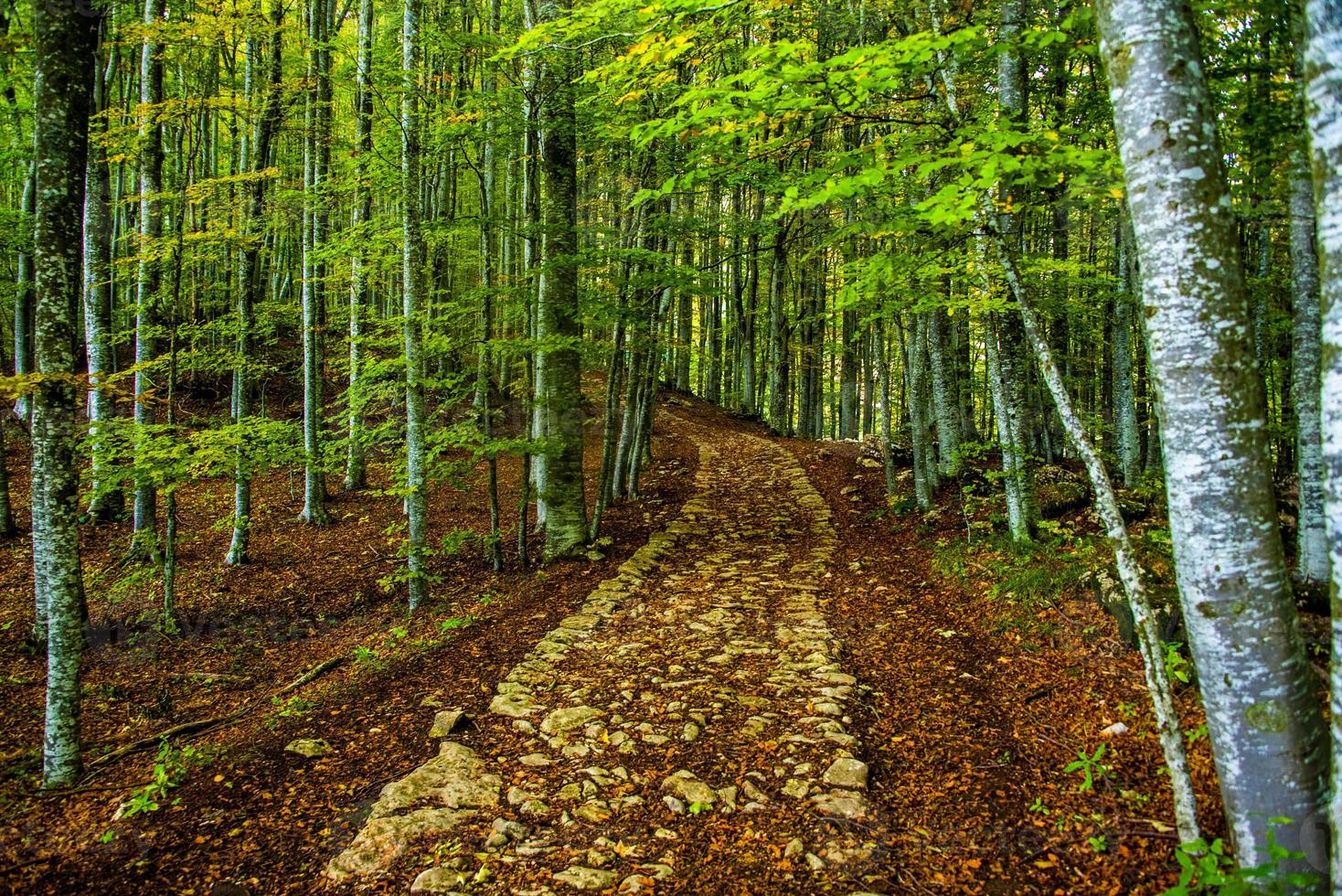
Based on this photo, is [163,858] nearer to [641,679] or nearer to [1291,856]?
[641,679]

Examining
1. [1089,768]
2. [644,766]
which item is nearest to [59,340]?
[644,766]

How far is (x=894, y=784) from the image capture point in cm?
392

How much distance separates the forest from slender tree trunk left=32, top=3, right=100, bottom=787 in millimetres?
27

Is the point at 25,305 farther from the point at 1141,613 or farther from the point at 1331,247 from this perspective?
the point at 1331,247

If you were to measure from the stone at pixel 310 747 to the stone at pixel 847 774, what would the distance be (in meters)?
3.58

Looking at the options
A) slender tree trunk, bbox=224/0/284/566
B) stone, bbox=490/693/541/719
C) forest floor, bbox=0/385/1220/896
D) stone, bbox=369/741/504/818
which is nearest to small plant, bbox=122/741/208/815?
forest floor, bbox=0/385/1220/896

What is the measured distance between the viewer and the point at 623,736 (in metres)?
4.62

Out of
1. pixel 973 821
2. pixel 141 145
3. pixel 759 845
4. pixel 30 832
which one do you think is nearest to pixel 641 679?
pixel 759 845

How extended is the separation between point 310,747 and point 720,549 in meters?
5.79

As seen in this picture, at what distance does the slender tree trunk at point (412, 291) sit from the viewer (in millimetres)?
7387

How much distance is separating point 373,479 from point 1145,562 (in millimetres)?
14519

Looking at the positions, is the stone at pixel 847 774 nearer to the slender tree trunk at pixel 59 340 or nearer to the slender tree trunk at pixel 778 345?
the slender tree trunk at pixel 59 340

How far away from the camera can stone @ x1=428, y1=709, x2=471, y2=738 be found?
483 centimetres

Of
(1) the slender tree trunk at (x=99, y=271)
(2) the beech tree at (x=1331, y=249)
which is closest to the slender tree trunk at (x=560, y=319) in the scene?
(1) the slender tree trunk at (x=99, y=271)
